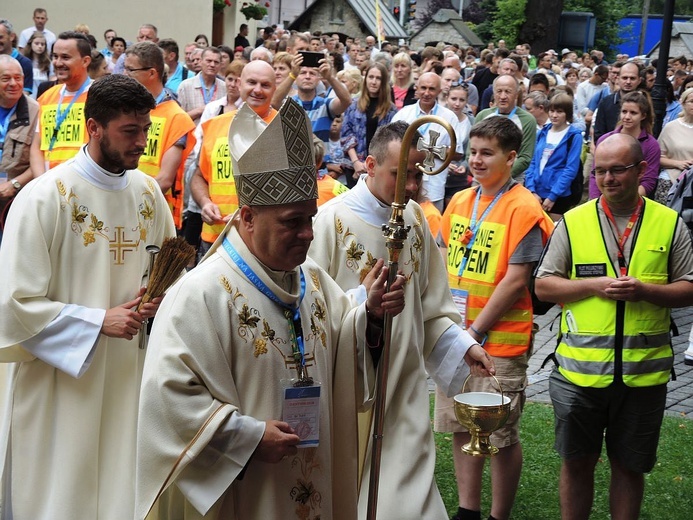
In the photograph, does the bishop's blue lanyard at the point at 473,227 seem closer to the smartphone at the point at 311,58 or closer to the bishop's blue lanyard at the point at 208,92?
the smartphone at the point at 311,58

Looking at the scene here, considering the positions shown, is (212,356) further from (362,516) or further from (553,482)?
(553,482)

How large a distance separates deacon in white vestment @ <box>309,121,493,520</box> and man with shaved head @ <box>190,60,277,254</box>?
284 centimetres

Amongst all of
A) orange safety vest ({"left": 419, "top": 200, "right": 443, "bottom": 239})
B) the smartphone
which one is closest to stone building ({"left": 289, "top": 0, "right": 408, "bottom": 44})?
the smartphone

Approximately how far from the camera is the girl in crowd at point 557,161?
435 inches

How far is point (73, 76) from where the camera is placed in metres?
8.04

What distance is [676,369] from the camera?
962 centimetres

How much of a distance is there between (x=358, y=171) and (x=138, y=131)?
607 centimetres

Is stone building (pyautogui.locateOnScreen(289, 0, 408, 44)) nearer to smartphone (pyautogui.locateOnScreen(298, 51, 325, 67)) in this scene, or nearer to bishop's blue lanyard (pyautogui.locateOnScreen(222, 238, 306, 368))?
smartphone (pyautogui.locateOnScreen(298, 51, 325, 67))

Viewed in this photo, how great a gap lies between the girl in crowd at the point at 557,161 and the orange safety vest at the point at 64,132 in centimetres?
512

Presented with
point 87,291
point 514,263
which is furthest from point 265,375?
point 514,263

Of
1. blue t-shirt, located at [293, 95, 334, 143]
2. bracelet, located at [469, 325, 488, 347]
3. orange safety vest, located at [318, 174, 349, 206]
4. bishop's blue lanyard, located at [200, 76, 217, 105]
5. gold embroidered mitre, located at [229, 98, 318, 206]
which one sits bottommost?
bracelet, located at [469, 325, 488, 347]

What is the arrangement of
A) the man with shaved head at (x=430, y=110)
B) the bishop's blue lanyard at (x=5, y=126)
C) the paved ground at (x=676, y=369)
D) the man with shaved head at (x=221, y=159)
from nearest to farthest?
the man with shaved head at (x=221, y=159)
the paved ground at (x=676, y=369)
the bishop's blue lanyard at (x=5, y=126)
the man with shaved head at (x=430, y=110)

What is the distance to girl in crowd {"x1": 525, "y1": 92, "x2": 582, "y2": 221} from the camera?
1105 cm

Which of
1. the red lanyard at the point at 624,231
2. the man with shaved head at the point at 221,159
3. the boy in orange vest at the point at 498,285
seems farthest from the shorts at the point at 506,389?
the man with shaved head at the point at 221,159
